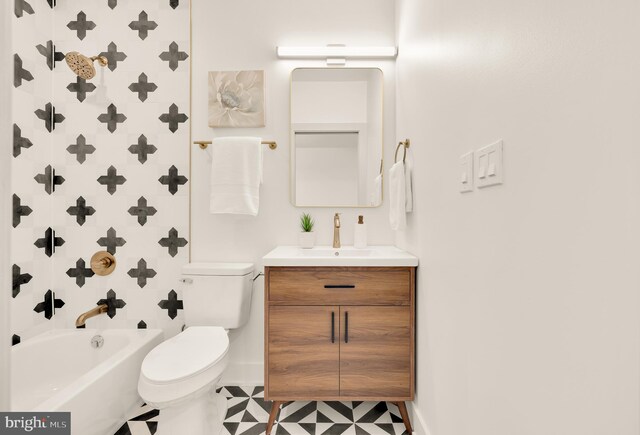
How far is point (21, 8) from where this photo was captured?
196 cm

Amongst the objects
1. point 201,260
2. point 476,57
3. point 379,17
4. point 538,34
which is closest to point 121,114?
point 201,260

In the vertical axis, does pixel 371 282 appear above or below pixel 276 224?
below

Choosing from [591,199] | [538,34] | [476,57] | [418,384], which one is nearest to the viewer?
[591,199]

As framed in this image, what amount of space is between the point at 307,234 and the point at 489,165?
1292 millimetres

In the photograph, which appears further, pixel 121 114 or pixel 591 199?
pixel 121 114

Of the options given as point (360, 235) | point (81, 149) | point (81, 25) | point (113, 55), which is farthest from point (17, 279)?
point (360, 235)

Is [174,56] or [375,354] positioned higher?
[174,56]

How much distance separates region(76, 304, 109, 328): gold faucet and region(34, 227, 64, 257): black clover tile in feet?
1.52

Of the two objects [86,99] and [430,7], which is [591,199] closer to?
A: [430,7]

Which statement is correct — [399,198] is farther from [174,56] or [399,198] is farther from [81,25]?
[81,25]

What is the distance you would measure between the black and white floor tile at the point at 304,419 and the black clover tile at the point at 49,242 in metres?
1.16

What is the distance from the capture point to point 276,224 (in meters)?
2.19

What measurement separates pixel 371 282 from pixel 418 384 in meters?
0.53

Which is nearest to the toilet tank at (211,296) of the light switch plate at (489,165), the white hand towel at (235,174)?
the white hand towel at (235,174)
